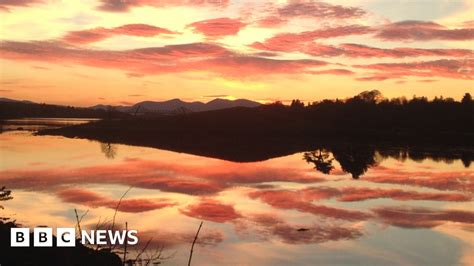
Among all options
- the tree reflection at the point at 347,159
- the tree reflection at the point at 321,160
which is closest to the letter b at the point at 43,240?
the tree reflection at the point at 347,159

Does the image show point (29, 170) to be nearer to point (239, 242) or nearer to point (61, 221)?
point (61, 221)

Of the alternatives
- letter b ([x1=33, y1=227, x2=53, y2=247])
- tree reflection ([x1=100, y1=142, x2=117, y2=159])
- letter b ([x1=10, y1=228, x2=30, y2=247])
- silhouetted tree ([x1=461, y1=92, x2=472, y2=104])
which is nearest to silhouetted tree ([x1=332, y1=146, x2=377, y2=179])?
tree reflection ([x1=100, y1=142, x2=117, y2=159])

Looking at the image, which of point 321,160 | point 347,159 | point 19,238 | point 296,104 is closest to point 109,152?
point 321,160

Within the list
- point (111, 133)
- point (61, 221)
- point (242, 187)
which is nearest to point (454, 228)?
point (242, 187)

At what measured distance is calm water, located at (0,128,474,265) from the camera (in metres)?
18.0

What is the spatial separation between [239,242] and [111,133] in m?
86.2

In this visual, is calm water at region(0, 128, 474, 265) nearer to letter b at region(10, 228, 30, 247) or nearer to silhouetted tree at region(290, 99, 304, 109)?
letter b at region(10, 228, 30, 247)

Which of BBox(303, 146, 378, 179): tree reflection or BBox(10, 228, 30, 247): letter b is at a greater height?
BBox(10, 228, 30, 247): letter b

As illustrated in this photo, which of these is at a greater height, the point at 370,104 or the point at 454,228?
the point at 370,104

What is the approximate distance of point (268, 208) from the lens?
25.4 m

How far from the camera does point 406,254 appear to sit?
58.8 ft

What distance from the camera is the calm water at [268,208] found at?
18.0 meters

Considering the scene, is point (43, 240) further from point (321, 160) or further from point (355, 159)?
point (355, 159)

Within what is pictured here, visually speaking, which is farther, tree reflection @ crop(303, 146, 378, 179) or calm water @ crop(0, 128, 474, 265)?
tree reflection @ crop(303, 146, 378, 179)
